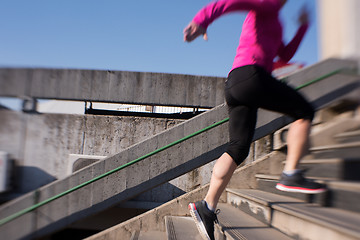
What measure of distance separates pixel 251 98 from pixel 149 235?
6.47 feet

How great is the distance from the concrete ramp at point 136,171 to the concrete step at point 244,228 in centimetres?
75

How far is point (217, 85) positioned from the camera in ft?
15.9

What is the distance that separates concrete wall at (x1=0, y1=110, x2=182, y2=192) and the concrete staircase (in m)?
1.72

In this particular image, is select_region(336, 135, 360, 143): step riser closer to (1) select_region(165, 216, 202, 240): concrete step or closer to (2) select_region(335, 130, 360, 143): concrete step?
(2) select_region(335, 130, 360, 143): concrete step

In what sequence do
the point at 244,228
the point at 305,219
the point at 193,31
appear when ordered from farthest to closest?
the point at 244,228
the point at 193,31
the point at 305,219

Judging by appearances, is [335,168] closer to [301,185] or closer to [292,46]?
[301,185]

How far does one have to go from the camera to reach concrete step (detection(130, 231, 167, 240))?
116 inches

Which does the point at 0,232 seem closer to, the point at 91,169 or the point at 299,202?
the point at 91,169

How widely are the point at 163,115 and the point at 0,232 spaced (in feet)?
10.1

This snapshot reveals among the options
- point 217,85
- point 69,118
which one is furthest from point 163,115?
point 69,118

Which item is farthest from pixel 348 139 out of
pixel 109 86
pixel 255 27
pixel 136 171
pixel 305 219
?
pixel 109 86

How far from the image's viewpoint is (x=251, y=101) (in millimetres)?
2008

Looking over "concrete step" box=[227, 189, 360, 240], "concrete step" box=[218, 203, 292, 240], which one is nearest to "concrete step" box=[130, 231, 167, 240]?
"concrete step" box=[218, 203, 292, 240]

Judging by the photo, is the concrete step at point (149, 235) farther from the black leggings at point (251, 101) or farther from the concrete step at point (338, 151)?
the concrete step at point (338, 151)
